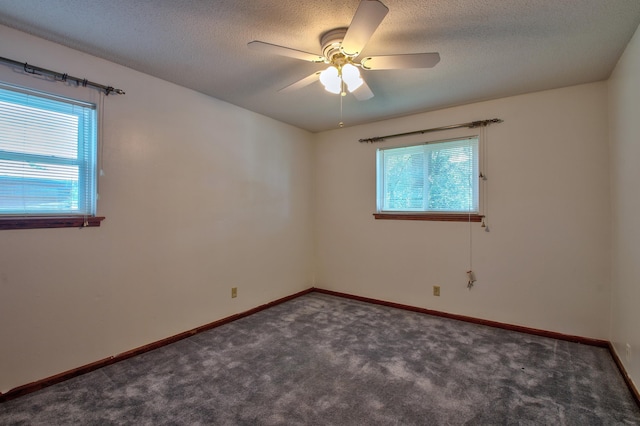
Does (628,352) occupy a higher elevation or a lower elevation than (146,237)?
lower

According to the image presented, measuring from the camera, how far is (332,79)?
2047 millimetres

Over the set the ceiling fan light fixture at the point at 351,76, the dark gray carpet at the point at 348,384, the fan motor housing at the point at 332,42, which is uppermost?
the fan motor housing at the point at 332,42

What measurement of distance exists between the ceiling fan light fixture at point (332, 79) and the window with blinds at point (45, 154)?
1.81 meters

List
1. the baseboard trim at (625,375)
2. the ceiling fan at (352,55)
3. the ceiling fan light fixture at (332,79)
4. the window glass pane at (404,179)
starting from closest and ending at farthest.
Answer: the ceiling fan at (352,55), the baseboard trim at (625,375), the ceiling fan light fixture at (332,79), the window glass pane at (404,179)

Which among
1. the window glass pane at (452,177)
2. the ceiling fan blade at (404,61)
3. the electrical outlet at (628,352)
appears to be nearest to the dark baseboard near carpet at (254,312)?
the electrical outlet at (628,352)

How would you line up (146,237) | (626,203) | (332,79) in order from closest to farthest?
1. (332,79)
2. (626,203)
3. (146,237)

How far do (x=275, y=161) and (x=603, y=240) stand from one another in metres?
3.48

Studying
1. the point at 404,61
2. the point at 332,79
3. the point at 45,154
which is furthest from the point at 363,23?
the point at 45,154

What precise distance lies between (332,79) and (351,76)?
0.14 metres

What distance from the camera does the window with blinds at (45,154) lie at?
194 centimetres

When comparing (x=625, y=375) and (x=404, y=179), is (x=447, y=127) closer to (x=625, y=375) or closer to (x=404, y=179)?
(x=404, y=179)

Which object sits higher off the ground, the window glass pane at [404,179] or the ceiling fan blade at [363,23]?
the ceiling fan blade at [363,23]

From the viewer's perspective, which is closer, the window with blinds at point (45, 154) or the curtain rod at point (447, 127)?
the window with blinds at point (45, 154)

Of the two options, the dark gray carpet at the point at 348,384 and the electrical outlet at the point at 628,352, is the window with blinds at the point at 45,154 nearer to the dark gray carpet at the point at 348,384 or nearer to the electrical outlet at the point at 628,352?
the dark gray carpet at the point at 348,384
